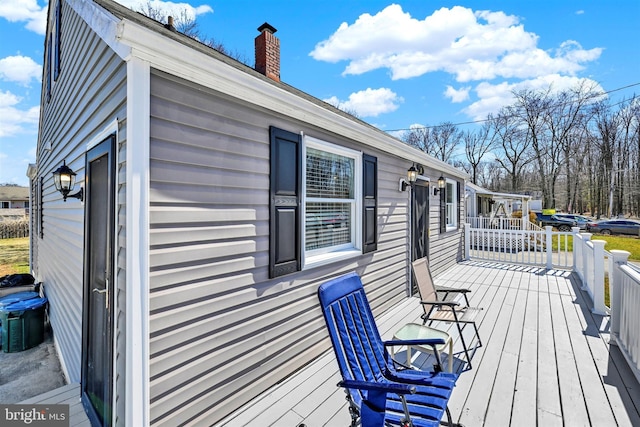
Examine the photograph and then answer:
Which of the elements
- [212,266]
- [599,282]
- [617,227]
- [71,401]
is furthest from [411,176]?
[617,227]

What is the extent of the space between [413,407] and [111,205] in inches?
93.4

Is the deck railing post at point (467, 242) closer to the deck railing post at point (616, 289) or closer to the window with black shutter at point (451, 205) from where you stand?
the window with black shutter at point (451, 205)

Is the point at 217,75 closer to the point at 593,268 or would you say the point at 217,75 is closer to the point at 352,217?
the point at 352,217

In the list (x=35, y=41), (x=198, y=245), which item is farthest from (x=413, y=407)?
(x=35, y=41)

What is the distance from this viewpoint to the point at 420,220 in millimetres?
6090

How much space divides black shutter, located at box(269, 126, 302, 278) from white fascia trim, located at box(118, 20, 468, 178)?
25 cm

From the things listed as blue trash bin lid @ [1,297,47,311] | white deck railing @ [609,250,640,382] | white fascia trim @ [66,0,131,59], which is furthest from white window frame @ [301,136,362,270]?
blue trash bin lid @ [1,297,47,311]

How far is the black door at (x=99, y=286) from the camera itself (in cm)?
211

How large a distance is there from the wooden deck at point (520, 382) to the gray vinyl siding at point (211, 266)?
0.29 metres

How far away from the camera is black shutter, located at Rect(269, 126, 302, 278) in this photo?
272 cm

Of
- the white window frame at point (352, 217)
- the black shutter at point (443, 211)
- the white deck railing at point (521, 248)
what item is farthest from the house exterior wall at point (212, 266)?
the white deck railing at point (521, 248)

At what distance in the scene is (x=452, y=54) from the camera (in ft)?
45.9

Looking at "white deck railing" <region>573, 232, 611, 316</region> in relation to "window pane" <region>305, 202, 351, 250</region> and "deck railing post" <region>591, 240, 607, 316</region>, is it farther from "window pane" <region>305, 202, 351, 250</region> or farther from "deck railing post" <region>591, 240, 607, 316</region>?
"window pane" <region>305, 202, 351, 250</region>

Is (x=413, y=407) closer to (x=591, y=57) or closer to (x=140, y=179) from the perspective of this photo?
(x=140, y=179)
